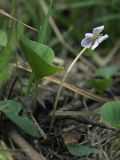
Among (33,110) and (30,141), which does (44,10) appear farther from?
(30,141)

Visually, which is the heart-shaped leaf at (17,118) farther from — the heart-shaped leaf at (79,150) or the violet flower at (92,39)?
the violet flower at (92,39)

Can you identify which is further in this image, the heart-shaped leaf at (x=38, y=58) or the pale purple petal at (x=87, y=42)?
the pale purple petal at (x=87, y=42)

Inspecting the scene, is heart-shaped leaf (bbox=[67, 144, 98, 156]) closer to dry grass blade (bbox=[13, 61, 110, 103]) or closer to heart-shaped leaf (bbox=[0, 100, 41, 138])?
heart-shaped leaf (bbox=[0, 100, 41, 138])

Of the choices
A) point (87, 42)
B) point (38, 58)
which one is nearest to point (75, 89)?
point (87, 42)

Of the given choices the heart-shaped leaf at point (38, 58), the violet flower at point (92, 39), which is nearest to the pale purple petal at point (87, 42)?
the violet flower at point (92, 39)

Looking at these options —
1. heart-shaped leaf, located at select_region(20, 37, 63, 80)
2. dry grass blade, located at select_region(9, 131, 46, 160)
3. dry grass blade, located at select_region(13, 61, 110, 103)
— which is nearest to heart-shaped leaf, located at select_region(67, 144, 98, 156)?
dry grass blade, located at select_region(9, 131, 46, 160)
